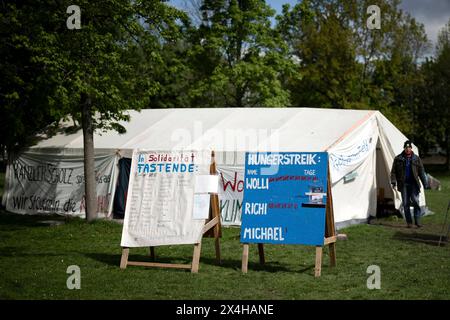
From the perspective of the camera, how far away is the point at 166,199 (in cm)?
984

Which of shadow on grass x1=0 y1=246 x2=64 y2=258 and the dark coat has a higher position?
the dark coat

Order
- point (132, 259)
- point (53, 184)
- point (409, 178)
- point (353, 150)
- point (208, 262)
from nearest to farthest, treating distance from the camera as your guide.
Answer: point (208, 262), point (132, 259), point (409, 178), point (353, 150), point (53, 184)

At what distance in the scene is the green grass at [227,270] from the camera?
810 cm

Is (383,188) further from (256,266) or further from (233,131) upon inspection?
(256,266)

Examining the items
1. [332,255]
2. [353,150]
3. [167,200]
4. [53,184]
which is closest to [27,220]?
[53,184]

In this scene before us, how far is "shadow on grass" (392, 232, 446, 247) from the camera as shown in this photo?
1259 cm

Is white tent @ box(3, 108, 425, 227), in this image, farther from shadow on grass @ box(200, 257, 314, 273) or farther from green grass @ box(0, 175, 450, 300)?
shadow on grass @ box(200, 257, 314, 273)

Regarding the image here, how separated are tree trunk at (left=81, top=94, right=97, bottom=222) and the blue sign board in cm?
766

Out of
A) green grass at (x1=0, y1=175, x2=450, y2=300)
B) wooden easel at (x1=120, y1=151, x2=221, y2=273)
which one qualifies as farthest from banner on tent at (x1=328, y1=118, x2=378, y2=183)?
wooden easel at (x1=120, y1=151, x2=221, y2=273)

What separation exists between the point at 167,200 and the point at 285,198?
5.87 feet

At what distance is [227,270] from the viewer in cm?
977

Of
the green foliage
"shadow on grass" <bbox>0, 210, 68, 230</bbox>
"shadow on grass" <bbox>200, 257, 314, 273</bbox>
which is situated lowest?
"shadow on grass" <bbox>0, 210, 68, 230</bbox>
